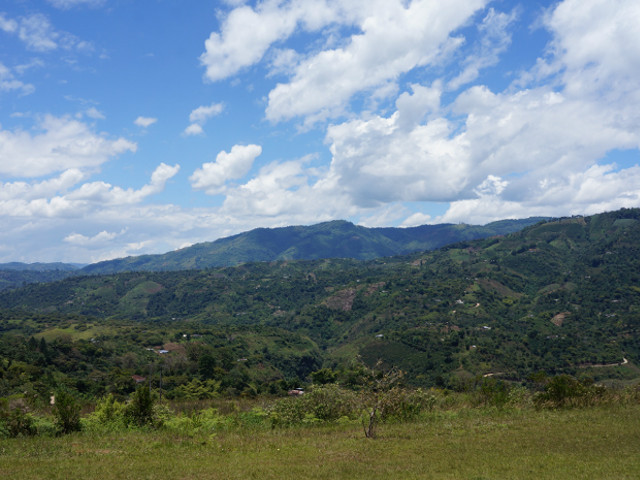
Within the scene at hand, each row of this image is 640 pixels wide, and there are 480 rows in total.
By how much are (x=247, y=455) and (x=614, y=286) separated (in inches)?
9078

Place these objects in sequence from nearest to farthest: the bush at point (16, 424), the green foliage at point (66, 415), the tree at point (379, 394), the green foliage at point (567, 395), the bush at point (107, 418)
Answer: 1. the bush at point (16, 424)
2. the tree at point (379, 394)
3. the green foliage at point (66, 415)
4. the bush at point (107, 418)
5. the green foliage at point (567, 395)

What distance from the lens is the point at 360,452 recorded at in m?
15.7

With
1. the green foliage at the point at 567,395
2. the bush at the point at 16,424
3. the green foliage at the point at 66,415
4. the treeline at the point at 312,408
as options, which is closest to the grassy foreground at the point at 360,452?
the bush at the point at 16,424

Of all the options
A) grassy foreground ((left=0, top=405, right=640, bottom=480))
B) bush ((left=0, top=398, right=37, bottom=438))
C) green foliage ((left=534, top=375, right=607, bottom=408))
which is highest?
bush ((left=0, top=398, right=37, bottom=438))

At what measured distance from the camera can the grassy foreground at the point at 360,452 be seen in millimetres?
12961

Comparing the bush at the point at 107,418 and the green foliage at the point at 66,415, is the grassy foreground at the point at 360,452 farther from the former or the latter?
the bush at the point at 107,418

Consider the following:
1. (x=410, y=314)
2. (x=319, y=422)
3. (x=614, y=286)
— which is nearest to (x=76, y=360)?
(x=319, y=422)

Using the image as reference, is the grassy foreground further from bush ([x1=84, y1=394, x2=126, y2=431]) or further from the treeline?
bush ([x1=84, y1=394, x2=126, y2=431])

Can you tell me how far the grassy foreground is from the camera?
1296cm

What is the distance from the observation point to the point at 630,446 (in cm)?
1552

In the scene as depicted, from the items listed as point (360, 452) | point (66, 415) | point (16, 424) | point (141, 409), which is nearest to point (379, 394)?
point (360, 452)

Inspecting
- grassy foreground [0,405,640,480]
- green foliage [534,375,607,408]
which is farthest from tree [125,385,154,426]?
green foliage [534,375,607,408]

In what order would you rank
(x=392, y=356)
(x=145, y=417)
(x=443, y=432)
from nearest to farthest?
(x=443, y=432) → (x=145, y=417) → (x=392, y=356)

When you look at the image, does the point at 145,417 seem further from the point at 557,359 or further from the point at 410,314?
the point at 410,314
